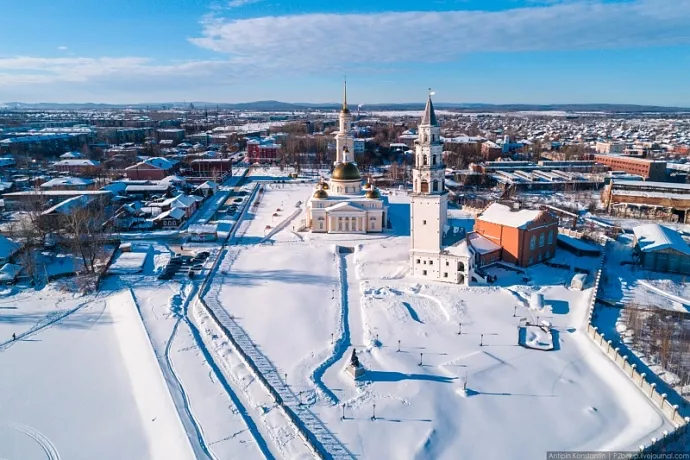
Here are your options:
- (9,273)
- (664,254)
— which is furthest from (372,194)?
(9,273)

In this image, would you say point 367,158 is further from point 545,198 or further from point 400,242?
point 400,242

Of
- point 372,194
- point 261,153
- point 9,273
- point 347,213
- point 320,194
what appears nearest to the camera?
point 9,273

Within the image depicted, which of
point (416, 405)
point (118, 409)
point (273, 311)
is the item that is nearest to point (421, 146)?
point (273, 311)

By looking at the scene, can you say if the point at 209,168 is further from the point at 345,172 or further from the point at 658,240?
the point at 658,240

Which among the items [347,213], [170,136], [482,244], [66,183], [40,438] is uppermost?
[170,136]

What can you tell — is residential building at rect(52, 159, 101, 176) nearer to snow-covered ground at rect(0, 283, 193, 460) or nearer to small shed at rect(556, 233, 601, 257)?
snow-covered ground at rect(0, 283, 193, 460)

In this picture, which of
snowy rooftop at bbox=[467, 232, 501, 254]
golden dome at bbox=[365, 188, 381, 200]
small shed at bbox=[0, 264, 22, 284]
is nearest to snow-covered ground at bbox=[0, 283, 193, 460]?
small shed at bbox=[0, 264, 22, 284]

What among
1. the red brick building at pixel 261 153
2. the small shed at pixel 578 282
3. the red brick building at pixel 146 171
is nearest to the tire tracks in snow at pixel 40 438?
the small shed at pixel 578 282
